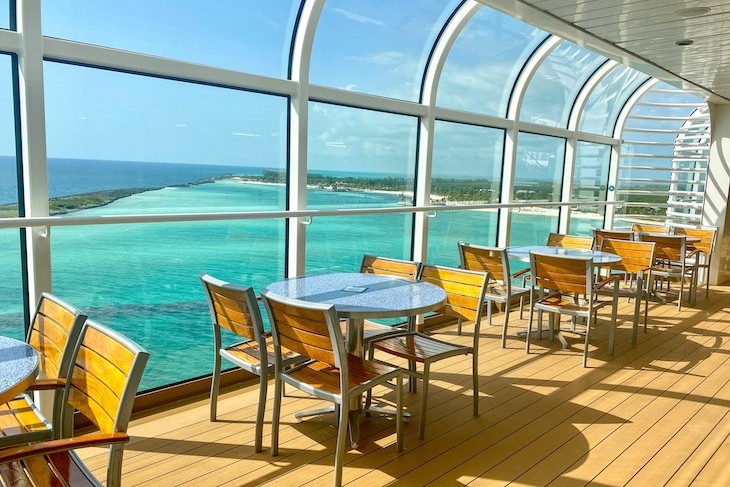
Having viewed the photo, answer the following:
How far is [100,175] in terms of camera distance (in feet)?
24.7

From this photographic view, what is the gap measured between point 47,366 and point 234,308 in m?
0.94

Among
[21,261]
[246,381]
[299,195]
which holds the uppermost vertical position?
[299,195]

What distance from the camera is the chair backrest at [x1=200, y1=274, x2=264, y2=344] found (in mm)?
2875

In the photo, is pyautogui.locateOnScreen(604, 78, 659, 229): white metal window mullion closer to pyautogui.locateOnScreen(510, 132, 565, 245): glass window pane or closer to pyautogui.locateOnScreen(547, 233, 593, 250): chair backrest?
pyautogui.locateOnScreen(510, 132, 565, 245): glass window pane

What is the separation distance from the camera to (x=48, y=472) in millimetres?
1769

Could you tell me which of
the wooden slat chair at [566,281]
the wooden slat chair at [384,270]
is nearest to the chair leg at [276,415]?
the wooden slat chair at [384,270]

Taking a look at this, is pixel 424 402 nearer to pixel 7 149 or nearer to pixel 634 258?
pixel 7 149

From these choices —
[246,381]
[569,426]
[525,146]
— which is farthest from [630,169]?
[246,381]

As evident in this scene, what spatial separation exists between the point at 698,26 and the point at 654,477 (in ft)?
10.7

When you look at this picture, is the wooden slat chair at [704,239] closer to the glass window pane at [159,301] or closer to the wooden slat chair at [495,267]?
the wooden slat chair at [495,267]

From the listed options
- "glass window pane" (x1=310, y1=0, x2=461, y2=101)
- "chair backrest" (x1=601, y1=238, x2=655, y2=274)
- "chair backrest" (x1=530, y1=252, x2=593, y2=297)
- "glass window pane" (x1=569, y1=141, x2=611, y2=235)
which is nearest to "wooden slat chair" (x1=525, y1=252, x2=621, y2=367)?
"chair backrest" (x1=530, y1=252, x2=593, y2=297)

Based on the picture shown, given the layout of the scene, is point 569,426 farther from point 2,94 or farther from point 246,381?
point 2,94

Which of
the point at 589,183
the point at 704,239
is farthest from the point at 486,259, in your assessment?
the point at 589,183

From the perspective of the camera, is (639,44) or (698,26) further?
(639,44)
